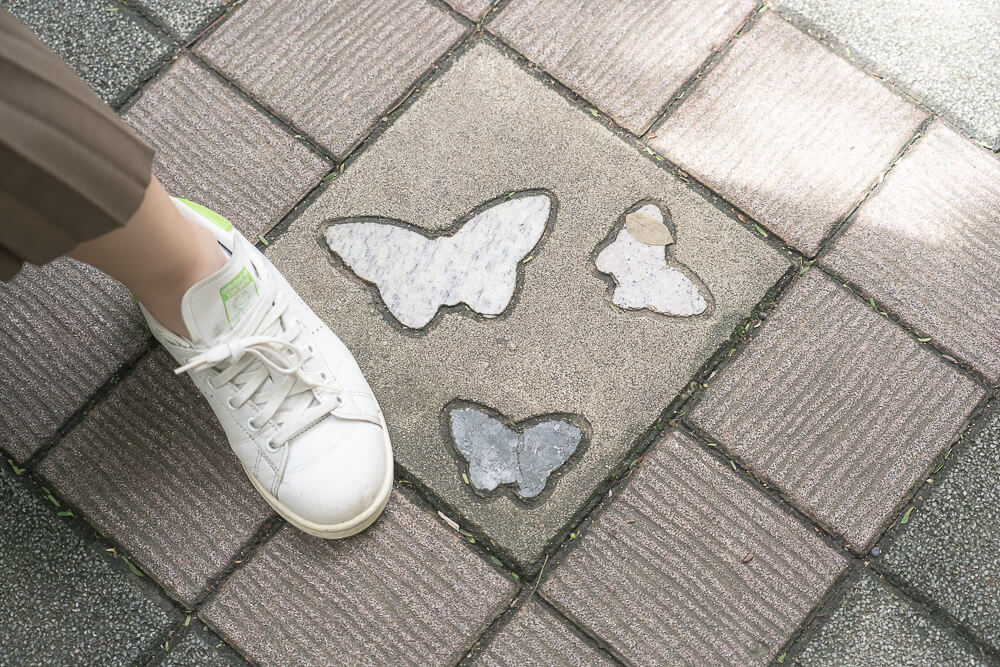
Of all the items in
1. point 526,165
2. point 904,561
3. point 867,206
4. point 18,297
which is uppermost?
point 867,206

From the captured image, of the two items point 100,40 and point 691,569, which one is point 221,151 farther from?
point 691,569

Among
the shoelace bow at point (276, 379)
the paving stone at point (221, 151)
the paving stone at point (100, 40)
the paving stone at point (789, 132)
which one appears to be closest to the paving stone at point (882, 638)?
the paving stone at point (789, 132)

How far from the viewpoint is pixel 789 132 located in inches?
57.9

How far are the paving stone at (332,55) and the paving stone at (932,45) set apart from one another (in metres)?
0.69

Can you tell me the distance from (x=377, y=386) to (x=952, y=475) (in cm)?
92

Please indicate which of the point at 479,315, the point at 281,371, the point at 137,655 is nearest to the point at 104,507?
the point at 137,655

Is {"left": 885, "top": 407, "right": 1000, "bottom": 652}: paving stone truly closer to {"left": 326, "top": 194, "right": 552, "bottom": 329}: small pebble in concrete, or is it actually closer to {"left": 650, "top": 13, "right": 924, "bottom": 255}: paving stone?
{"left": 650, "top": 13, "right": 924, "bottom": 255}: paving stone

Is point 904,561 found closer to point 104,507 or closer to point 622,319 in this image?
point 622,319

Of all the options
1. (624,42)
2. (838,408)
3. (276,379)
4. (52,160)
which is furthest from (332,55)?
(838,408)

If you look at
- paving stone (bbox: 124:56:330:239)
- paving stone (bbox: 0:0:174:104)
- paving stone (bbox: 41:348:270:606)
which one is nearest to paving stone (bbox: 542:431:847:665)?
paving stone (bbox: 41:348:270:606)

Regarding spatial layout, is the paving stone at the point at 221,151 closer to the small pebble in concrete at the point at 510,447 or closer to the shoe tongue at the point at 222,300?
the shoe tongue at the point at 222,300

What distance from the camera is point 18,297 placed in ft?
4.47

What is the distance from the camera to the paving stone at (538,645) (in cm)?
122

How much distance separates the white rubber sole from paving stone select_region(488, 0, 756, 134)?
0.74 metres
